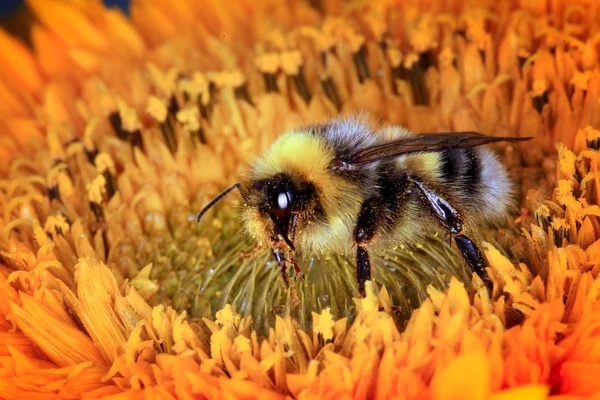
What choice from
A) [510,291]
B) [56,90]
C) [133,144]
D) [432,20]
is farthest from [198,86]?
[510,291]

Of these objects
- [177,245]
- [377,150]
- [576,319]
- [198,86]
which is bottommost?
[576,319]

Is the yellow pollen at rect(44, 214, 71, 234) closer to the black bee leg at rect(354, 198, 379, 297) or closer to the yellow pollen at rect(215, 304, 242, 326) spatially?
the yellow pollen at rect(215, 304, 242, 326)

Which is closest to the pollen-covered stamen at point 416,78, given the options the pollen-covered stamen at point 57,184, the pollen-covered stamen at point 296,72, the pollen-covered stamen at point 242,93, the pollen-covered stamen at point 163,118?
the pollen-covered stamen at point 296,72

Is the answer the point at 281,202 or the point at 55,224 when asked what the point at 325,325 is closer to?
the point at 281,202

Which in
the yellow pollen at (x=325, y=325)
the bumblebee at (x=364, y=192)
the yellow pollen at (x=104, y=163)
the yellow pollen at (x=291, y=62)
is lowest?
the yellow pollen at (x=325, y=325)

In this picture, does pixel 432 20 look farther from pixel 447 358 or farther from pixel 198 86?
pixel 447 358

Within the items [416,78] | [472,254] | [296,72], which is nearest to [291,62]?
[296,72]

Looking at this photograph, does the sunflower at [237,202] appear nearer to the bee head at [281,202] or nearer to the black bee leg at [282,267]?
the black bee leg at [282,267]
